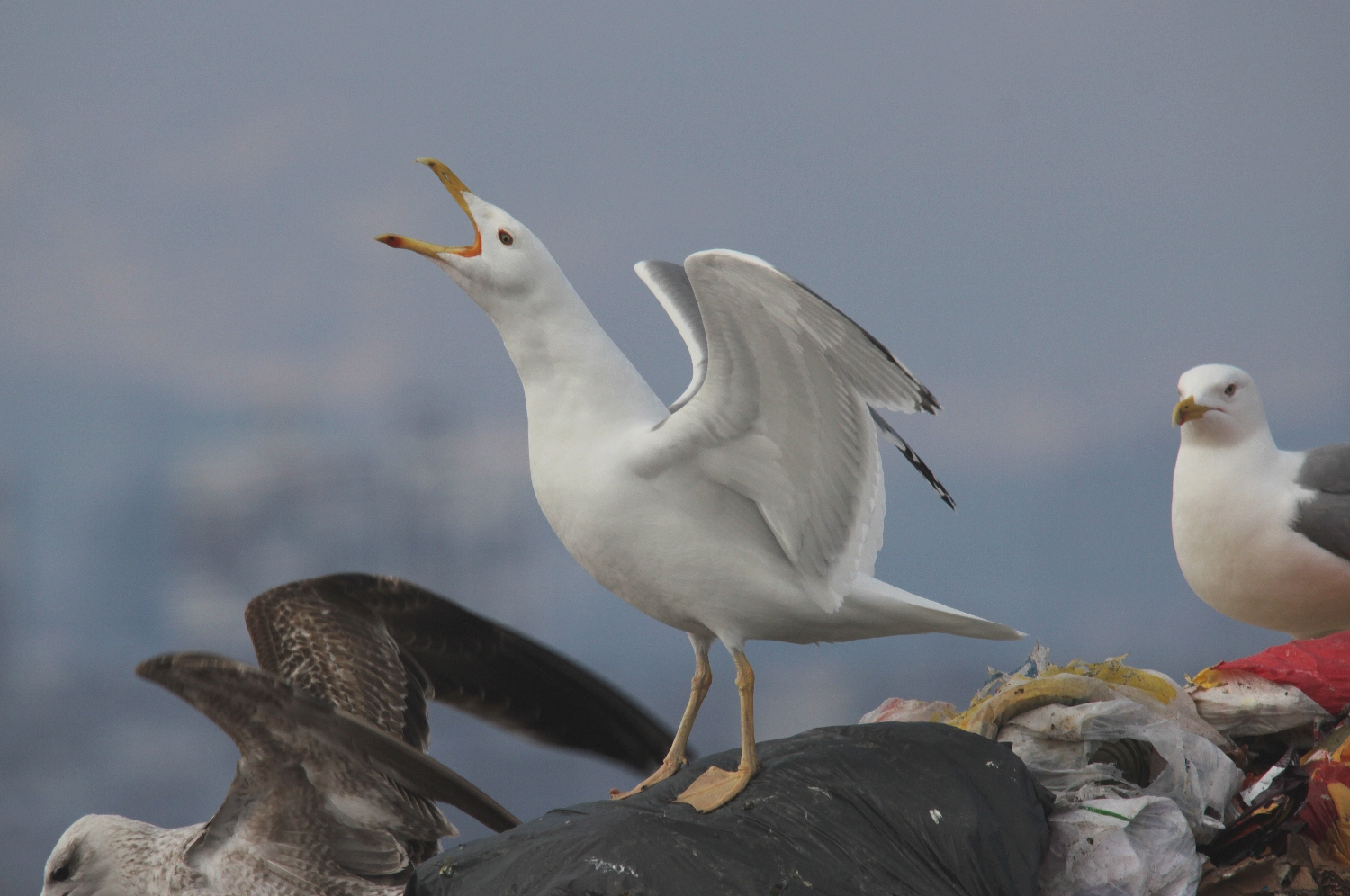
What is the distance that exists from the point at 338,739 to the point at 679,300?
1.14m

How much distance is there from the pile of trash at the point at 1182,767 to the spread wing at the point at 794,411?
502 millimetres

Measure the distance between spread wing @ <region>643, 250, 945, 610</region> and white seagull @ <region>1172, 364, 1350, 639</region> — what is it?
146cm

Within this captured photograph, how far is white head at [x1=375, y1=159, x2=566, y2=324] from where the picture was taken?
1708 mm

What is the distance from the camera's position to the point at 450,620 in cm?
264

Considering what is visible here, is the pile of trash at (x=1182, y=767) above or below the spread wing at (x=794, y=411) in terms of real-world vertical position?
below

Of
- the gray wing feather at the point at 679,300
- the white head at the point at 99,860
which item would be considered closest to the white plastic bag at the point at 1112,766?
the gray wing feather at the point at 679,300

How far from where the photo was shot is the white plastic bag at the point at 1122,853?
1682mm

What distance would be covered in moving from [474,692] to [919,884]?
52.3 inches

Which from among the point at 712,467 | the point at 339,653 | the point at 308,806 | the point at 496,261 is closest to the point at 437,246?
the point at 496,261

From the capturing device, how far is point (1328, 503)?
2779 millimetres

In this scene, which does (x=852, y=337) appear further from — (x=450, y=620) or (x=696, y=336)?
(x=450, y=620)

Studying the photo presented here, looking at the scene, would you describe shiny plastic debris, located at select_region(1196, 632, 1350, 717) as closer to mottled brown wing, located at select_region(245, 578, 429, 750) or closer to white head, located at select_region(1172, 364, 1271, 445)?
white head, located at select_region(1172, 364, 1271, 445)

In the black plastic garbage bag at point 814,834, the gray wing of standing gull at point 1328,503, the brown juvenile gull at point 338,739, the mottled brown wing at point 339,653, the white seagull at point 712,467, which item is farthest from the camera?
the gray wing of standing gull at point 1328,503

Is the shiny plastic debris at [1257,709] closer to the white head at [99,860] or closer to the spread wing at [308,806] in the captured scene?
the spread wing at [308,806]
